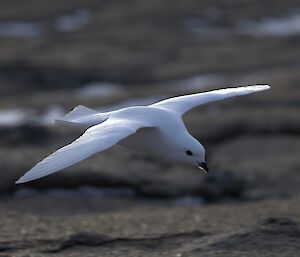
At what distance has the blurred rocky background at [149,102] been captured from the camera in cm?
659

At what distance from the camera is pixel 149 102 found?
42.0ft

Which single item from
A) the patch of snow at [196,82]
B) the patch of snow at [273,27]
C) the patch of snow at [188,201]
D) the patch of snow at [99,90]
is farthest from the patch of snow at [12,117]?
the patch of snow at [273,27]

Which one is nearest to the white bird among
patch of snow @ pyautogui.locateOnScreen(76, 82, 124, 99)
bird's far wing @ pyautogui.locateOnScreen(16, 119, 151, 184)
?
bird's far wing @ pyautogui.locateOnScreen(16, 119, 151, 184)

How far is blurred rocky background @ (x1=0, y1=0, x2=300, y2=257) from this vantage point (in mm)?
6594

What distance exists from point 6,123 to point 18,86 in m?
2.83

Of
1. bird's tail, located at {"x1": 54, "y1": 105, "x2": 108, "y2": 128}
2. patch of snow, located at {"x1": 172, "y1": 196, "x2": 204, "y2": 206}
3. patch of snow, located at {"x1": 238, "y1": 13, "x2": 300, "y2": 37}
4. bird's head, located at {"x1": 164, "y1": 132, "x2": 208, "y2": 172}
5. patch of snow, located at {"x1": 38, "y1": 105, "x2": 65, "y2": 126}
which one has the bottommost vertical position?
patch of snow, located at {"x1": 172, "y1": 196, "x2": 204, "y2": 206}

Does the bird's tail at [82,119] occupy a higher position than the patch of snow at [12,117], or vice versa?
the patch of snow at [12,117]

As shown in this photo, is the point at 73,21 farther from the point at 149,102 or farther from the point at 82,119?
the point at 82,119

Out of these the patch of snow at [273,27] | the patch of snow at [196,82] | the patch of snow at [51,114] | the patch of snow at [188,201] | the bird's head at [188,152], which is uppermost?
the patch of snow at [273,27]

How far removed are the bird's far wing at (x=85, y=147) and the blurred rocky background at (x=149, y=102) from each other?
84 cm

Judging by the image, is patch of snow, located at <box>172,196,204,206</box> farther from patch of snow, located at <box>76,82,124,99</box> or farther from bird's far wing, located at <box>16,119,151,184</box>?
patch of snow, located at <box>76,82,124,99</box>

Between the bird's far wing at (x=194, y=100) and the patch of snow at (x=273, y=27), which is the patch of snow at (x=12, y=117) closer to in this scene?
the bird's far wing at (x=194, y=100)

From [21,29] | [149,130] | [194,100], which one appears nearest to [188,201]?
[194,100]

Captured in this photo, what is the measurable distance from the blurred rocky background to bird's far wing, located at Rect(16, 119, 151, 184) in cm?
84
